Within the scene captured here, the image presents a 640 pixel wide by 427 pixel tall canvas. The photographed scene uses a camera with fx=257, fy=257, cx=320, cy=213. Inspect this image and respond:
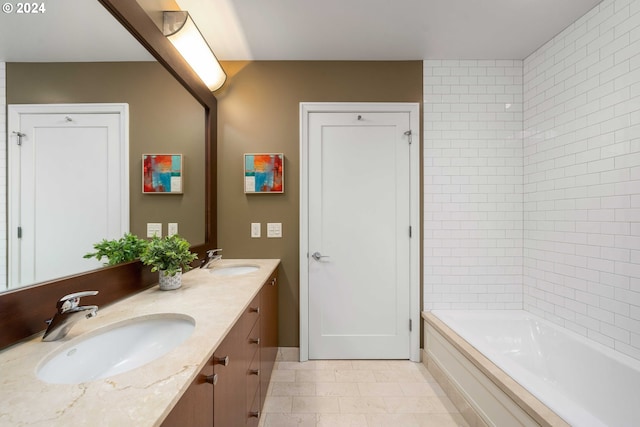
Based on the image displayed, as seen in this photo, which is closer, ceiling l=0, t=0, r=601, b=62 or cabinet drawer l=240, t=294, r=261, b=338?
cabinet drawer l=240, t=294, r=261, b=338

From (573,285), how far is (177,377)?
8.03 feet

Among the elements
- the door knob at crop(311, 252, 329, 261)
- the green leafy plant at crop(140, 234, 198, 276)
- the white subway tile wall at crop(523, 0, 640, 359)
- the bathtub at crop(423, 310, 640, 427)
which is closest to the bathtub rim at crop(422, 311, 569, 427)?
the bathtub at crop(423, 310, 640, 427)

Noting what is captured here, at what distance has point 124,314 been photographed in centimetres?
101

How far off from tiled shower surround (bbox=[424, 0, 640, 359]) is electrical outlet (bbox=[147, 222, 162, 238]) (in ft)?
6.58

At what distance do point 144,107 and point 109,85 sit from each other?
0.26 meters

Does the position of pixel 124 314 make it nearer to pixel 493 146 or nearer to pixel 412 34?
pixel 412 34

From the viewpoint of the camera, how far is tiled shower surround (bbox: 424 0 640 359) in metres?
1.52

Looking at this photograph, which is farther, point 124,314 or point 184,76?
point 184,76

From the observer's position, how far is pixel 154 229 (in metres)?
1.45

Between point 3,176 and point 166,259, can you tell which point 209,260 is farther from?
point 3,176

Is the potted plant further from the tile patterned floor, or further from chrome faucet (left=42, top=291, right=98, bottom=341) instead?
the tile patterned floor

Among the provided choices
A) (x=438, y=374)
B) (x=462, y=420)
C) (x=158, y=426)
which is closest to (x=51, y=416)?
(x=158, y=426)

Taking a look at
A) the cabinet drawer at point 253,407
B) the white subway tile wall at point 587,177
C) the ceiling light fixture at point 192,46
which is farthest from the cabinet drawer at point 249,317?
the white subway tile wall at point 587,177

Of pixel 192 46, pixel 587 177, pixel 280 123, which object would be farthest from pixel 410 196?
pixel 192 46
